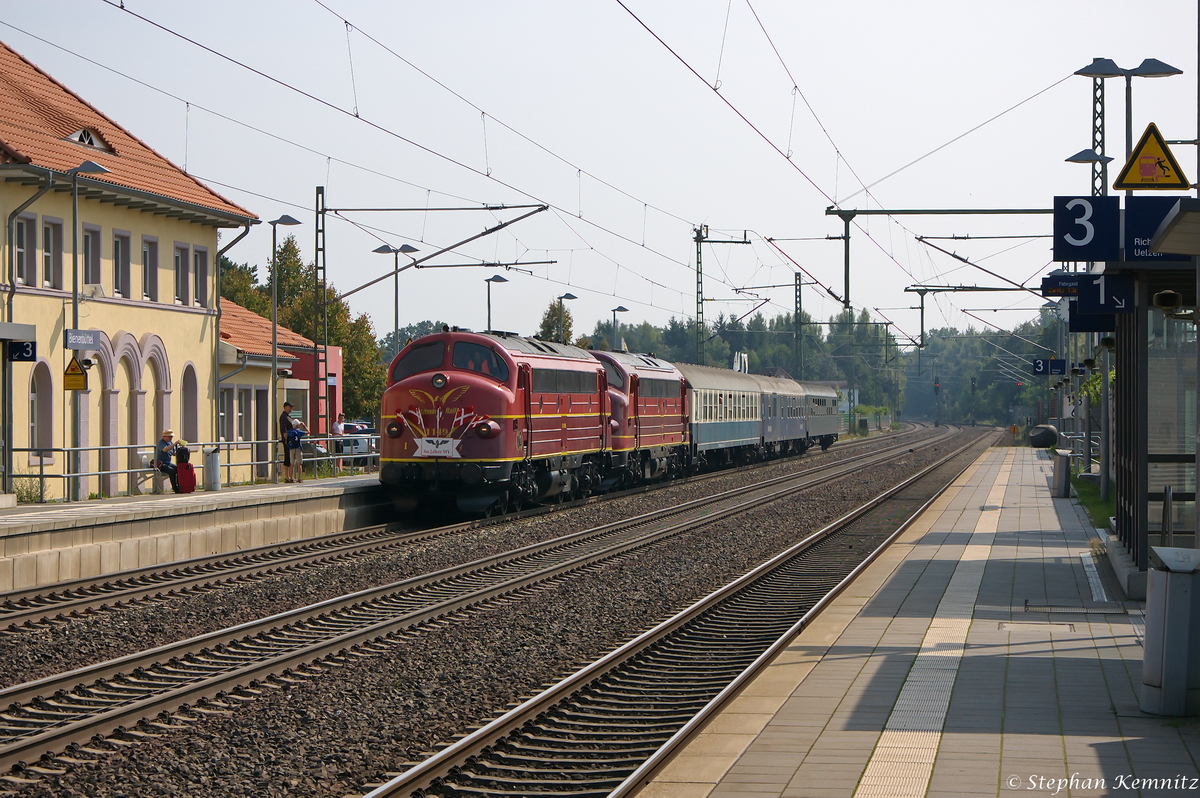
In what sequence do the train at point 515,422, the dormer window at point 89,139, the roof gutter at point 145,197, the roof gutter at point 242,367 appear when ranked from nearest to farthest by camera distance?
the train at point 515,422 < the roof gutter at point 145,197 < the dormer window at point 89,139 < the roof gutter at point 242,367

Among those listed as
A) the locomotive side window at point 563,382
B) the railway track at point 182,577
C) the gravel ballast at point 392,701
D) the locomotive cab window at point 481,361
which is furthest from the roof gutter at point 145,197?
the gravel ballast at point 392,701

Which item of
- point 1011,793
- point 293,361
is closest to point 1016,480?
point 293,361

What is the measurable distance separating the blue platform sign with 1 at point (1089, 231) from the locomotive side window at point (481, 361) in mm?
11943

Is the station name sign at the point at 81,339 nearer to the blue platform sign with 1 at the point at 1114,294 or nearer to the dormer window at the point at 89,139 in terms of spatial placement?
the dormer window at the point at 89,139

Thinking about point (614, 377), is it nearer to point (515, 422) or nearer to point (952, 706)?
point (515, 422)

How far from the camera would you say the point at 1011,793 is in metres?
6.35

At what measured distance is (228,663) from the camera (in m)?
10.7

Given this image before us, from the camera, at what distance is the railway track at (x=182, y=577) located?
13070 mm

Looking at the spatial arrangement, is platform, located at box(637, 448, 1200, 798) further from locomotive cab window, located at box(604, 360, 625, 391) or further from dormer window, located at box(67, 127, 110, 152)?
dormer window, located at box(67, 127, 110, 152)

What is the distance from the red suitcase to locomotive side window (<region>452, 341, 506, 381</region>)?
534 centimetres

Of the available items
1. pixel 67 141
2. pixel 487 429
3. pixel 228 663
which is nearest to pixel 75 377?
pixel 487 429

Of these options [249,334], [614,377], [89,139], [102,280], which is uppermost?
[89,139]

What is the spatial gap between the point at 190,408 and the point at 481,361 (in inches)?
445

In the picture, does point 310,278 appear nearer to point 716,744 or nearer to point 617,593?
point 617,593
